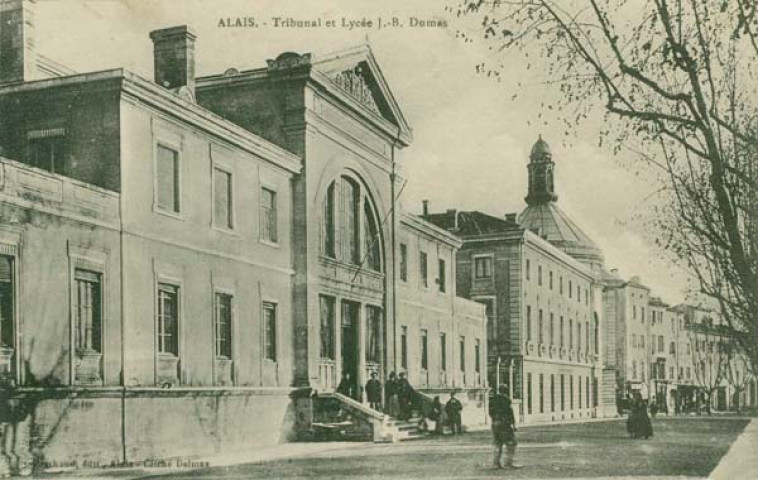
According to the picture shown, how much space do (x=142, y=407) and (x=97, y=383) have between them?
3.72 feet

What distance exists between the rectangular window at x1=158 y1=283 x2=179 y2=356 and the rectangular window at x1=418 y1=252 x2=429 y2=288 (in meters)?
17.8

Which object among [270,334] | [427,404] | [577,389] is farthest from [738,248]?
[577,389]

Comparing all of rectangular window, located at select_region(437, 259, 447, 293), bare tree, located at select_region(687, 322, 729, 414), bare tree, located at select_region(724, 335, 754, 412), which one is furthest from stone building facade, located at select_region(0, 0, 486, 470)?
bare tree, located at select_region(687, 322, 729, 414)

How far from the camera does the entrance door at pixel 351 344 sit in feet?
98.1

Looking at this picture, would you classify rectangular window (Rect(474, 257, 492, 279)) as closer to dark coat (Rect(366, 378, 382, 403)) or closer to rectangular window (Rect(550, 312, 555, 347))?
rectangular window (Rect(550, 312, 555, 347))

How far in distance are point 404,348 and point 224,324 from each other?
42.2 feet

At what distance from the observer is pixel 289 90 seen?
26.4m

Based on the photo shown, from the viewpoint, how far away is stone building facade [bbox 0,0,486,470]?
54.7ft

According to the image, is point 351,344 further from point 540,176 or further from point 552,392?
point 540,176

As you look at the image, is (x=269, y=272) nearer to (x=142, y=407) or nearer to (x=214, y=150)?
(x=214, y=150)

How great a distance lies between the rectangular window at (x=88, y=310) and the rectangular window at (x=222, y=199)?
4750 millimetres

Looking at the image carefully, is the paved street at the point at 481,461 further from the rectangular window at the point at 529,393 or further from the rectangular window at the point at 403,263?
the rectangular window at the point at 529,393

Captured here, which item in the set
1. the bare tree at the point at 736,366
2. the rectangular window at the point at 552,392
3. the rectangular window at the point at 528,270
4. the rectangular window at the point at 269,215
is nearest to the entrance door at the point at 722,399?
the bare tree at the point at 736,366

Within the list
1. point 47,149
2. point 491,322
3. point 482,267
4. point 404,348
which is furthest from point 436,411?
point 482,267
